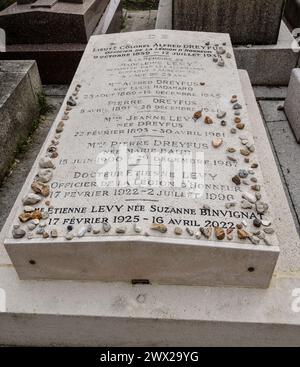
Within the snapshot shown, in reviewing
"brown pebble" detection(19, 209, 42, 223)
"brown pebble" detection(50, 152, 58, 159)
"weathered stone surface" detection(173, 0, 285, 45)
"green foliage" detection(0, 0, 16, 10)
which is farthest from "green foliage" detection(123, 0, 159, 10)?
"brown pebble" detection(19, 209, 42, 223)

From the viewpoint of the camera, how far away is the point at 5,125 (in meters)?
3.48

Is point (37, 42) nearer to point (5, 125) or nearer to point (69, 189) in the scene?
point (5, 125)

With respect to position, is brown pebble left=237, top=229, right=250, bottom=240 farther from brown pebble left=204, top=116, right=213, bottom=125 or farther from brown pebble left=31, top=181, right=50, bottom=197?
brown pebble left=31, top=181, right=50, bottom=197

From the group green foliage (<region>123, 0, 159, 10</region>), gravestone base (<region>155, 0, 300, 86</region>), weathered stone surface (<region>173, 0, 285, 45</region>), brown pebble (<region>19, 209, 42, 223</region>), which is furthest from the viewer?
green foliage (<region>123, 0, 159, 10</region>)

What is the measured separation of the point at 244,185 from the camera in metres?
2.43

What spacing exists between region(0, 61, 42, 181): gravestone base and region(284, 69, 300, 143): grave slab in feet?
8.07

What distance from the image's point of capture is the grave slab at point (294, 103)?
3.70 m

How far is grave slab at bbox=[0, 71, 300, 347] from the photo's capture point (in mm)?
2195

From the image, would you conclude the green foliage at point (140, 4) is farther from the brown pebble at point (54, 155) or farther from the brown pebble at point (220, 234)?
the brown pebble at point (220, 234)

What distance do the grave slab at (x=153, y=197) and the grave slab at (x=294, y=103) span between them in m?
0.83

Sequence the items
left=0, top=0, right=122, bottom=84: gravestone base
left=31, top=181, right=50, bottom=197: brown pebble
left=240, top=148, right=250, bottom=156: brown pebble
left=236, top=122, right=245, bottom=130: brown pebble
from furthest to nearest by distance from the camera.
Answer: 1. left=0, top=0, right=122, bottom=84: gravestone base
2. left=236, top=122, right=245, bottom=130: brown pebble
3. left=240, top=148, right=250, bottom=156: brown pebble
4. left=31, top=181, right=50, bottom=197: brown pebble

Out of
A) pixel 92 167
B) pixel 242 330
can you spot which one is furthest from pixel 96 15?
pixel 242 330

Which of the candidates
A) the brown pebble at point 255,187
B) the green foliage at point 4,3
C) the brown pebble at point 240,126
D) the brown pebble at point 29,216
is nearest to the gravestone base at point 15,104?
the brown pebble at point 29,216
